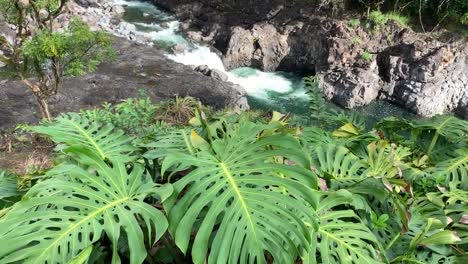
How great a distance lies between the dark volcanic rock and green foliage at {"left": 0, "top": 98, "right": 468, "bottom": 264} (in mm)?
4829

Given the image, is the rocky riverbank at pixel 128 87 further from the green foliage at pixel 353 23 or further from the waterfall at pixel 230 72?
the green foliage at pixel 353 23

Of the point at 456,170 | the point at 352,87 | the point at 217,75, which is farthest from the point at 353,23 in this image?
the point at 456,170

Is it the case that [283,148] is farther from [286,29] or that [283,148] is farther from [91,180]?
[286,29]

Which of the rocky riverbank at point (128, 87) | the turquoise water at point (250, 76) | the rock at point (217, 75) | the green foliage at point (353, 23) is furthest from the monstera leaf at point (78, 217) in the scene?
the green foliage at point (353, 23)

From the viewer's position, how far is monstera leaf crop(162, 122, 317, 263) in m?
1.20

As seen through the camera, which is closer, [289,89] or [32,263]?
[32,263]

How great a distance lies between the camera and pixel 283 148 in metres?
1.46

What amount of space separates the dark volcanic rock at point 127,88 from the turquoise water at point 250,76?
2.30 feet

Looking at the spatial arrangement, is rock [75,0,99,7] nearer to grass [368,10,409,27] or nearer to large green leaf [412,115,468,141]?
grass [368,10,409,27]

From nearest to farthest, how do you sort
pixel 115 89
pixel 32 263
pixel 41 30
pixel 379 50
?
pixel 32 263 < pixel 41 30 < pixel 115 89 < pixel 379 50

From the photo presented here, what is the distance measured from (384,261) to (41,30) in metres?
4.11

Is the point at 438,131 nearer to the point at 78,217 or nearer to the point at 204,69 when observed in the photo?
the point at 78,217

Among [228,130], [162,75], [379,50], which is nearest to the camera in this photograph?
[228,130]

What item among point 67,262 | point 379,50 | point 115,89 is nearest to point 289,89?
point 379,50
